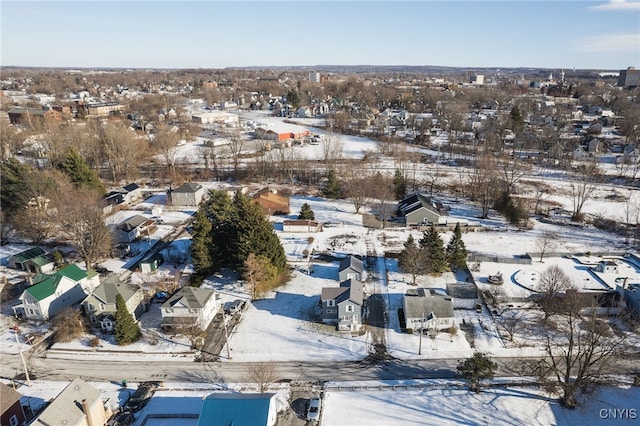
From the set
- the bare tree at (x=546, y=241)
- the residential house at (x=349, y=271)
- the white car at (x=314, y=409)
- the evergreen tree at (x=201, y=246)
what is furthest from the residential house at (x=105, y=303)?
the bare tree at (x=546, y=241)

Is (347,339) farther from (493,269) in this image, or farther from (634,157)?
(634,157)

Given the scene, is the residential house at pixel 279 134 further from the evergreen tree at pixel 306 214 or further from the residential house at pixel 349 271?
the residential house at pixel 349 271

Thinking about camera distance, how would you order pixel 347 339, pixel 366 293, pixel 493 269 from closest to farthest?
pixel 347 339, pixel 366 293, pixel 493 269

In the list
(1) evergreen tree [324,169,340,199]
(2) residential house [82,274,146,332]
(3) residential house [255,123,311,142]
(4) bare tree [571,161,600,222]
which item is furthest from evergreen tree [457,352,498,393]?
(3) residential house [255,123,311,142]

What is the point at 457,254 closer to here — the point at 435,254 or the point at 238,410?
the point at 435,254

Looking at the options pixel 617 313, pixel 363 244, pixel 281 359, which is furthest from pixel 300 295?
pixel 617 313
